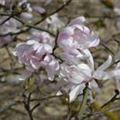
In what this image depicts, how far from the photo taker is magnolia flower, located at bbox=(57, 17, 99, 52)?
1.20 metres

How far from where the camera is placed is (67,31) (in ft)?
3.94

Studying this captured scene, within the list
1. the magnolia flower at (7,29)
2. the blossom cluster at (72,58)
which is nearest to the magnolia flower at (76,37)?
the blossom cluster at (72,58)

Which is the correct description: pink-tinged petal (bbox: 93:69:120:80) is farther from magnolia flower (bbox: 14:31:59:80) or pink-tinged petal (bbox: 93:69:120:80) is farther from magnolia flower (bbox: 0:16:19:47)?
magnolia flower (bbox: 0:16:19:47)

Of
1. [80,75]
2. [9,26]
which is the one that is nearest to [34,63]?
[80,75]

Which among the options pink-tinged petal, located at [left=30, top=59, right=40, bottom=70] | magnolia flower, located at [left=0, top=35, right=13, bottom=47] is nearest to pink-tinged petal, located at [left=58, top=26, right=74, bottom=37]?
pink-tinged petal, located at [left=30, top=59, right=40, bottom=70]

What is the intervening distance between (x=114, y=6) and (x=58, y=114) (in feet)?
2.45

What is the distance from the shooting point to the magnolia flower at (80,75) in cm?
121

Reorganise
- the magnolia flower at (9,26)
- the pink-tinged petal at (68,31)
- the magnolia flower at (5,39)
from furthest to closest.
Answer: the magnolia flower at (5,39) → the magnolia flower at (9,26) → the pink-tinged petal at (68,31)

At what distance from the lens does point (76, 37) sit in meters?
1.23

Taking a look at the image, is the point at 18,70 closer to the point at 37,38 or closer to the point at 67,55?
the point at 37,38

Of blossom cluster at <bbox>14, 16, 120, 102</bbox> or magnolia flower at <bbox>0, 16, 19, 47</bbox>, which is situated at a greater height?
blossom cluster at <bbox>14, 16, 120, 102</bbox>

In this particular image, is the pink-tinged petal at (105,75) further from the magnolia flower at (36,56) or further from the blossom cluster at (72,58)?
the magnolia flower at (36,56)

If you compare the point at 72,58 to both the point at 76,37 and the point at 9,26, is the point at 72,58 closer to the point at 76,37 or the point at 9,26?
the point at 76,37

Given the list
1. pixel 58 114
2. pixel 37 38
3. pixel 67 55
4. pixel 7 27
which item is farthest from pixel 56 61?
pixel 58 114
